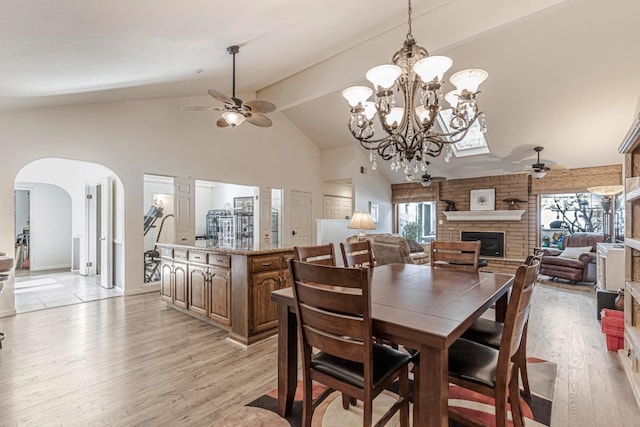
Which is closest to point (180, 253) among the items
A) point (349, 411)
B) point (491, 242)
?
point (349, 411)

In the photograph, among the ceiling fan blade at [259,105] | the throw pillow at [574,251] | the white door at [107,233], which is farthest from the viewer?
the throw pillow at [574,251]

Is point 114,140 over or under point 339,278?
over

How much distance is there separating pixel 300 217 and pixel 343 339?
6.49 m

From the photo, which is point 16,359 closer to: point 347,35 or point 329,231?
point 347,35

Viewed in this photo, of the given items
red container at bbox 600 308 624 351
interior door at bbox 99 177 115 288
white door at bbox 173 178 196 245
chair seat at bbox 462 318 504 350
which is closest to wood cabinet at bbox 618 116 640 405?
red container at bbox 600 308 624 351

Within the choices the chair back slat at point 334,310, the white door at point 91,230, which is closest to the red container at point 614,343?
the chair back slat at point 334,310

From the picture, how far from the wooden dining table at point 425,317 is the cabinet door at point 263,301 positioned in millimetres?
1119

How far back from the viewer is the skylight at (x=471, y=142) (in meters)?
6.73

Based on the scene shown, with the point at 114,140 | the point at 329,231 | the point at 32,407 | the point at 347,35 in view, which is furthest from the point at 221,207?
the point at 32,407

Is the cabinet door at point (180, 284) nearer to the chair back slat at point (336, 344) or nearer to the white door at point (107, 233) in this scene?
the white door at point (107, 233)

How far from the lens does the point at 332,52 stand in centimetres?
492

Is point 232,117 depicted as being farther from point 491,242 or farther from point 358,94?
point 491,242

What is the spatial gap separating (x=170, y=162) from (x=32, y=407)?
416 cm

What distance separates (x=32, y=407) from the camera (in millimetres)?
1983
